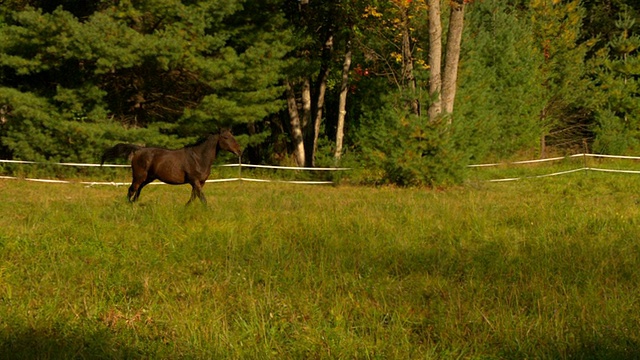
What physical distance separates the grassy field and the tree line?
857 centimetres

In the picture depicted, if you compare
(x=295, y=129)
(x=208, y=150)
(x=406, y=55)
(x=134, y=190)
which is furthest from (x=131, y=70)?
(x=208, y=150)

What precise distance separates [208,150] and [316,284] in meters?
6.61

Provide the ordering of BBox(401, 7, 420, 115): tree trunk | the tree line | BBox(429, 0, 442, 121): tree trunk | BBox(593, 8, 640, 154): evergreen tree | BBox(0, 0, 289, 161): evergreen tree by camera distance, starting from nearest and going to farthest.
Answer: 1. BBox(429, 0, 442, 121): tree trunk
2. the tree line
3. BBox(0, 0, 289, 161): evergreen tree
4. BBox(401, 7, 420, 115): tree trunk
5. BBox(593, 8, 640, 154): evergreen tree

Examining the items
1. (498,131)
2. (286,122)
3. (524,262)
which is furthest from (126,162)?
(524,262)

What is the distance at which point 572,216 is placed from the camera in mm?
10938

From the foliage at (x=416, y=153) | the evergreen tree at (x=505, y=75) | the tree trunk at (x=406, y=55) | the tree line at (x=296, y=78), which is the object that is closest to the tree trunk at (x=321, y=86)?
the tree line at (x=296, y=78)

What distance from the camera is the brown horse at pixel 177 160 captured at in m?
12.6

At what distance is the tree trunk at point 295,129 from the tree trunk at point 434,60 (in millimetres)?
7668

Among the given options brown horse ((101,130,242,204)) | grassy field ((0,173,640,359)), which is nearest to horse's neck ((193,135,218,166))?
brown horse ((101,130,242,204))

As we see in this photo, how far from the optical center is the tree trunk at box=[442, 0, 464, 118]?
62.5ft

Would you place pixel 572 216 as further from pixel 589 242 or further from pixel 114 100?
pixel 114 100

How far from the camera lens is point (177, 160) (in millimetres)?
12656

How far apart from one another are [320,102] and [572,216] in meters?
16.6

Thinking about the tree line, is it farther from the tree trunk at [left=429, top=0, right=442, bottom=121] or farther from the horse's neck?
the horse's neck
